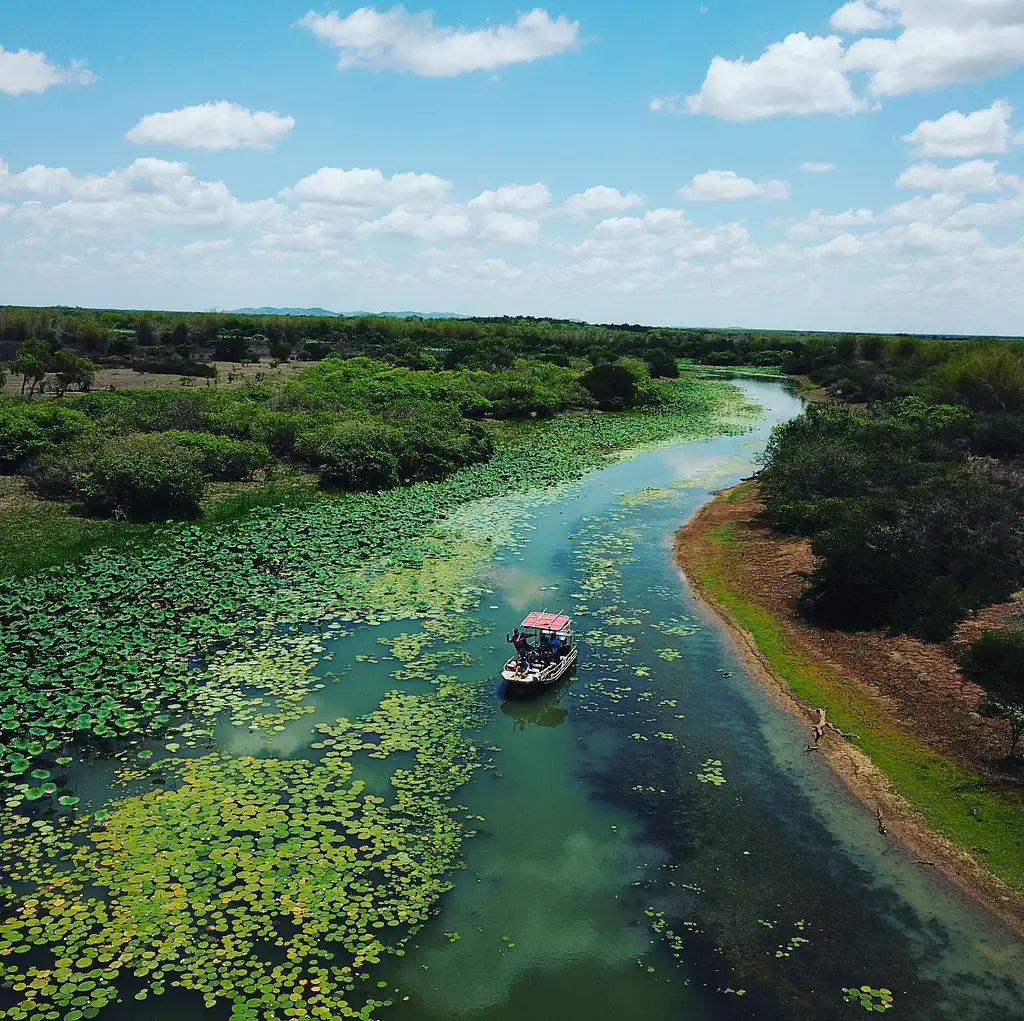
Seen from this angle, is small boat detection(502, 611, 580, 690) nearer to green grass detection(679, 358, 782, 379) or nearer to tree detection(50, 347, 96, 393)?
tree detection(50, 347, 96, 393)

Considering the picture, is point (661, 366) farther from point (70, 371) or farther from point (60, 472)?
point (60, 472)

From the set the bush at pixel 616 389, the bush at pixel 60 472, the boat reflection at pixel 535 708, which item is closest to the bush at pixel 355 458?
the bush at pixel 60 472

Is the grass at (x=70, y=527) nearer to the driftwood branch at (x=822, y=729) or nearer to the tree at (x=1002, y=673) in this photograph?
the driftwood branch at (x=822, y=729)

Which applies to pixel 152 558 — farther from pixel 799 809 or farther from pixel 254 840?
pixel 799 809

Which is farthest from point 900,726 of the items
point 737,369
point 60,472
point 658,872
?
point 737,369

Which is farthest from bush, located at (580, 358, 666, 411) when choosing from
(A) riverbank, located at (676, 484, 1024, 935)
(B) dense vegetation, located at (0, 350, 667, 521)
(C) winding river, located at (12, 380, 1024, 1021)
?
(C) winding river, located at (12, 380, 1024, 1021)
